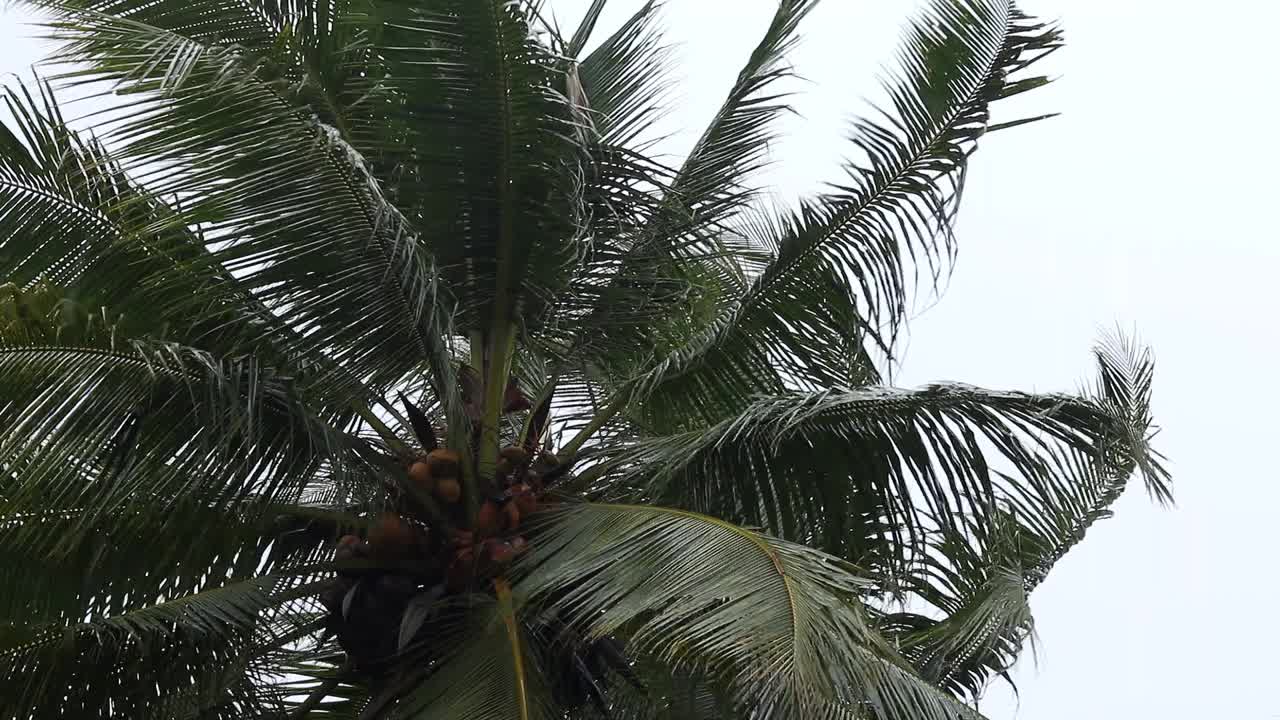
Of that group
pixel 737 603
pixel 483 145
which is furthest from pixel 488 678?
pixel 483 145

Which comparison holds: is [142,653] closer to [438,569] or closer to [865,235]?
[438,569]

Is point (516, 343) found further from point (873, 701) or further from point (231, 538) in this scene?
point (873, 701)

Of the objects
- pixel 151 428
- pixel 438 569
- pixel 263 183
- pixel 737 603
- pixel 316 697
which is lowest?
pixel 737 603

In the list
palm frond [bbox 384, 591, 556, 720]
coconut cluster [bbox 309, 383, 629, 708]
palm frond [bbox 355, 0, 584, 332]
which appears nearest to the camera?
palm frond [bbox 384, 591, 556, 720]

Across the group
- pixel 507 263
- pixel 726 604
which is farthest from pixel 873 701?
pixel 507 263

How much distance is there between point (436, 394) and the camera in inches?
285

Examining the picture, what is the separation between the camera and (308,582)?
7184mm

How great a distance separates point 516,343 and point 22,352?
210 centimetres

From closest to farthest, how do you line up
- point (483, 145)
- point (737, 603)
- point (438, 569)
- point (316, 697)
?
point (737, 603) < point (483, 145) < point (438, 569) < point (316, 697)

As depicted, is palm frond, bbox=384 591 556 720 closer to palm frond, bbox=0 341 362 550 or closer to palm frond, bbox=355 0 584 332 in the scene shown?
palm frond, bbox=0 341 362 550

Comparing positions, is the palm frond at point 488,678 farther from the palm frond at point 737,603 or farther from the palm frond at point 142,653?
the palm frond at point 142,653

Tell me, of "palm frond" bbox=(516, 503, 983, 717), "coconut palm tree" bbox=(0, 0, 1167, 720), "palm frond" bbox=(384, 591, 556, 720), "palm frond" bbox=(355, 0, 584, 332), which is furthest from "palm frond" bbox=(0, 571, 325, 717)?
"palm frond" bbox=(355, 0, 584, 332)

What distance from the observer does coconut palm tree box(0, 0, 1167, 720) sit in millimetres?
6234

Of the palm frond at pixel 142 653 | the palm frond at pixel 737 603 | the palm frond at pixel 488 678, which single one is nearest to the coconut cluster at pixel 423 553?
the palm frond at pixel 488 678
